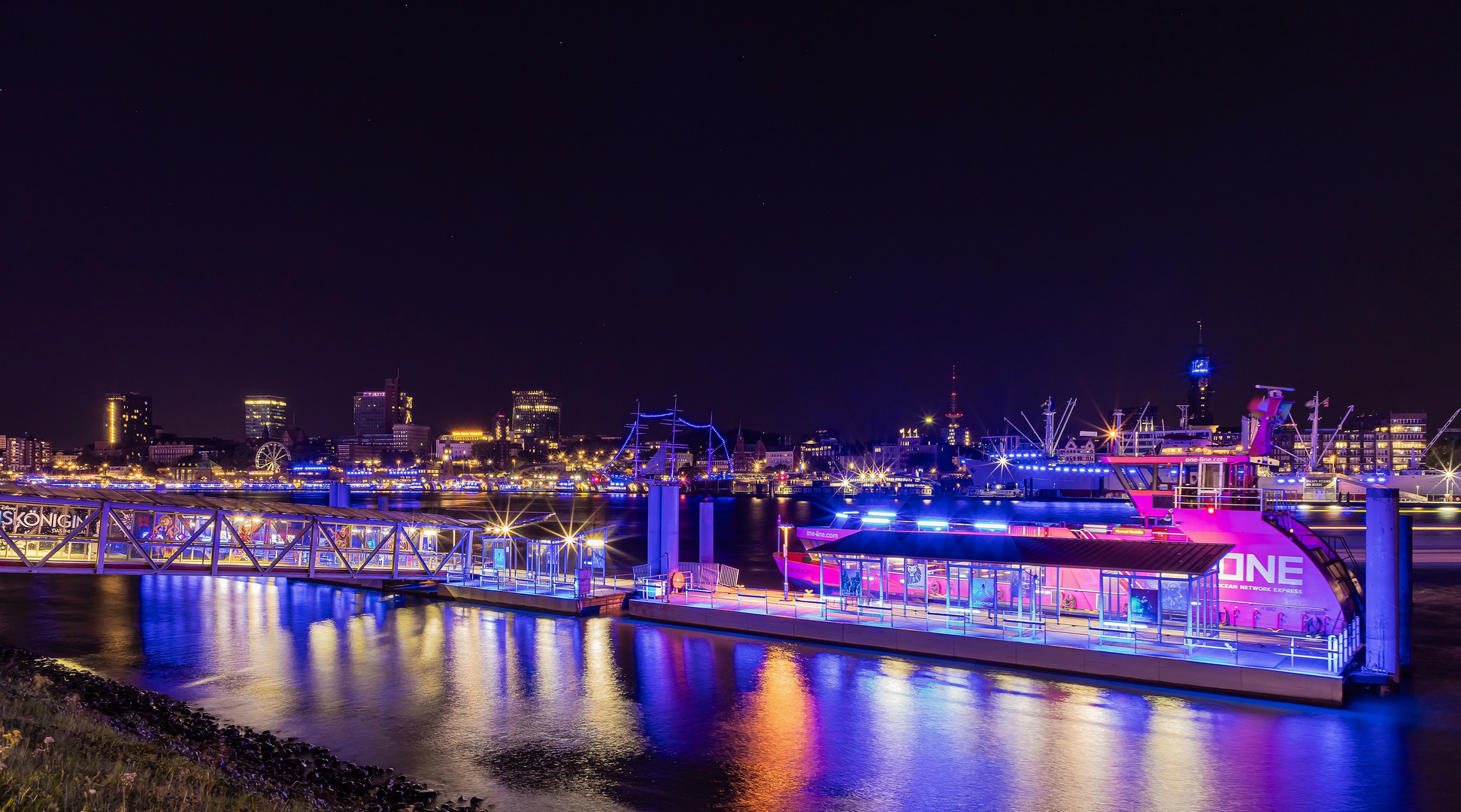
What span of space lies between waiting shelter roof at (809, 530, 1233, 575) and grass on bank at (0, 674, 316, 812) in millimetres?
16250

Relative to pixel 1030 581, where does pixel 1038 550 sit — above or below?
above

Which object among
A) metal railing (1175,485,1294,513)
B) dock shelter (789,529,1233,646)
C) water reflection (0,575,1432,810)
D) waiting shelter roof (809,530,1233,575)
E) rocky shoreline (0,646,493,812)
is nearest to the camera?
rocky shoreline (0,646,493,812)

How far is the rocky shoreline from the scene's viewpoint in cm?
1285

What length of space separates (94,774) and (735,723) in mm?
10376

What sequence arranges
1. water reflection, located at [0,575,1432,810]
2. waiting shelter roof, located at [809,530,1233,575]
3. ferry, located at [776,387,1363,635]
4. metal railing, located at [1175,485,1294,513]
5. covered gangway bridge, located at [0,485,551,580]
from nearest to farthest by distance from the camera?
water reflection, located at [0,575,1432,810]
waiting shelter roof, located at [809,530,1233,575]
ferry, located at [776,387,1363,635]
covered gangway bridge, located at [0,485,551,580]
metal railing, located at [1175,485,1294,513]

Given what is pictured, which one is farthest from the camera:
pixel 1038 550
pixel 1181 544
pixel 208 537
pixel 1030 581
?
pixel 208 537

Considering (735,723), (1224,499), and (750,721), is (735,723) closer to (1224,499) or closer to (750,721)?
(750,721)

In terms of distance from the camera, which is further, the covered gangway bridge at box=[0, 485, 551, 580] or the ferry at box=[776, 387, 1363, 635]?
the covered gangway bridge at box=[0, 485, 551, 580]

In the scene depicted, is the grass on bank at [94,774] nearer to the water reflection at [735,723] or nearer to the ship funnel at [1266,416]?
the water reflection at [735,723]

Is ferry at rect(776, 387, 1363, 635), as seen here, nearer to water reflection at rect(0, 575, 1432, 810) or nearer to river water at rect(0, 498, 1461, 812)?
river water at rect(0, 498, 1461, 812)

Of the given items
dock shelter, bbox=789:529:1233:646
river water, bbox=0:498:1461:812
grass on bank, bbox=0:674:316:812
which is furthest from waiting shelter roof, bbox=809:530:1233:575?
grass on bank, bbox=0:674:316:812

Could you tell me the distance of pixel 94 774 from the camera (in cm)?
1145

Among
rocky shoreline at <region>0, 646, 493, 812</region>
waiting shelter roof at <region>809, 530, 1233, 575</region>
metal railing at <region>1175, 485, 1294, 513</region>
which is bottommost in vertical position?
rocky shoreline at <region>0, 646, 493, 812</region>

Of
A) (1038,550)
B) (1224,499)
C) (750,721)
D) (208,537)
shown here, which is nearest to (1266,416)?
(1224,499)
